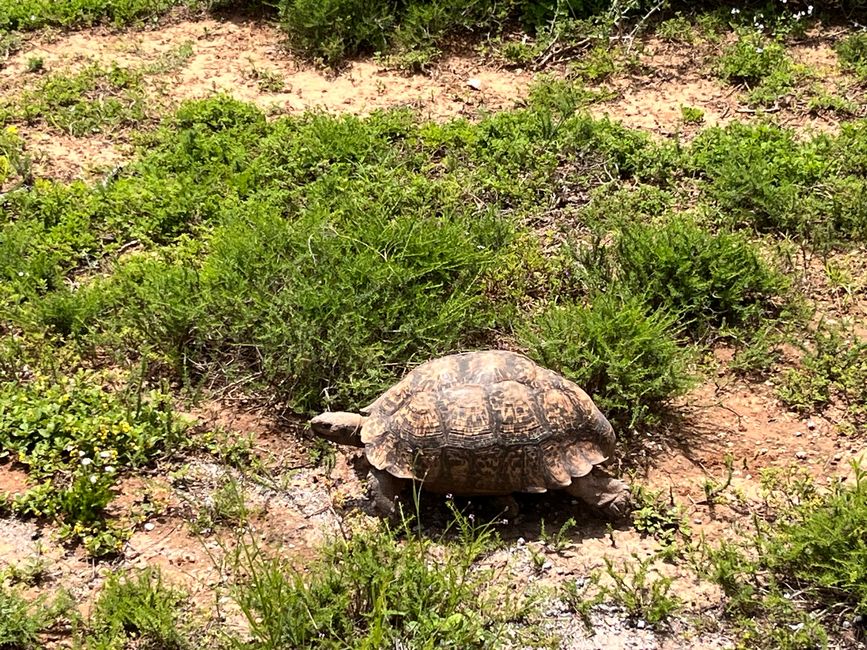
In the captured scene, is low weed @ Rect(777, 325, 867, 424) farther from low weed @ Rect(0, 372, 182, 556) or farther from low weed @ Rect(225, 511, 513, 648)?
low weed @ Rect(0, 372, 182, 556)

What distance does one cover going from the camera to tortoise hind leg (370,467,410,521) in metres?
4.26

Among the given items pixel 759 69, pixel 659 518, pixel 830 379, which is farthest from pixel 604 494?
pixel 759 69

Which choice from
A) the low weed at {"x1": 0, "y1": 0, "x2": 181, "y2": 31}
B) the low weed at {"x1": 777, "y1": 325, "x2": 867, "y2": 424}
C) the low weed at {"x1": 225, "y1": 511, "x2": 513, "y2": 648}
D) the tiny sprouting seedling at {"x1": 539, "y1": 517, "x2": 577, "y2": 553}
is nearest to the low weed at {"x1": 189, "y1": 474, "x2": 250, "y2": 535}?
the low weed at {"x1": 225, "y1": 511, "x2": 513, "y2": 648}

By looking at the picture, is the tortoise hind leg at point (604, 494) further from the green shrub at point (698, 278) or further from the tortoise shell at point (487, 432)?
the green shrub at point (698, 278)

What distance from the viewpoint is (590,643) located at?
3613 millimetres

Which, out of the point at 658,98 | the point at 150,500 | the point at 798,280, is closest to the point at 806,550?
the point at 798,280

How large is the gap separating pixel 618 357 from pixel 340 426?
153 cm

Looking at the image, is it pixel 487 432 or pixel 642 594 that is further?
pixel 487 432

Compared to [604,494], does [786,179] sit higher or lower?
higher

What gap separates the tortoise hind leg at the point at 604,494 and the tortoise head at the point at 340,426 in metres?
1.05

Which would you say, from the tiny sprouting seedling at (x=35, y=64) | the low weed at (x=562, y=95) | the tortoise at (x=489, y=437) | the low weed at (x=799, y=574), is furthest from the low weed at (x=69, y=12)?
the low weed at (x=799, y=574)

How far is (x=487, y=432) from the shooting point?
4.09 m

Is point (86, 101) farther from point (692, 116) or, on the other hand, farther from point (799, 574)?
point (799, 574)

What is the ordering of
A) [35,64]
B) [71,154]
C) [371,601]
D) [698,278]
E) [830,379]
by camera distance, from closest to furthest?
1. [371,601]
2. [830,379]
3. [698,278]
4. [71,154]
5. [35,64]
